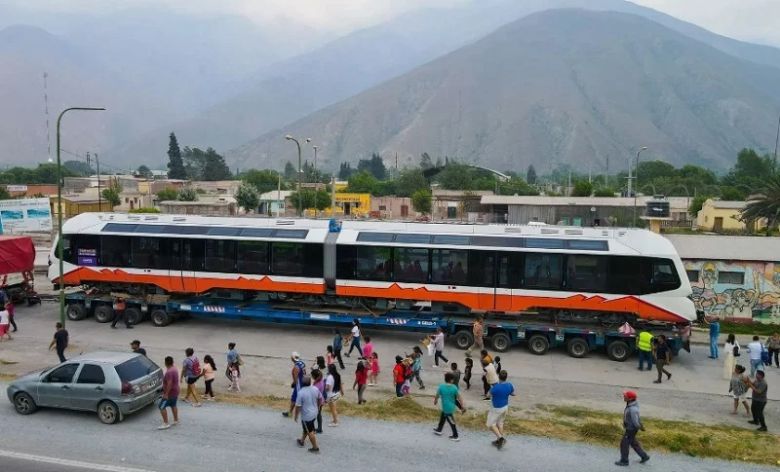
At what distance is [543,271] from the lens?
19.5 m

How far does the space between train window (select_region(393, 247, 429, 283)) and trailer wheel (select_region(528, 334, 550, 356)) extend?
12.8ft

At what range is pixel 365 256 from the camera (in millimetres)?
20828

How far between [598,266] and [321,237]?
9.16 metres

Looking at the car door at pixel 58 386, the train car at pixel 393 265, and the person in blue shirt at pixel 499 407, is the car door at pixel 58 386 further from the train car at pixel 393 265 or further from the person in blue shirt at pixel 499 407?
the train car at pixel 393 265

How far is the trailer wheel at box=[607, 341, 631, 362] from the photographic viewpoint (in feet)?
62.1

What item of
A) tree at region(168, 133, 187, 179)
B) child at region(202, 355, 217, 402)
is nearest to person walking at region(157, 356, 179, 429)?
child at region(202, 355, 217, 402)

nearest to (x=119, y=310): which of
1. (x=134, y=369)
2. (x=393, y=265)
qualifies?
(x=134, y=369)

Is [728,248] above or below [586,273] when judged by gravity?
above

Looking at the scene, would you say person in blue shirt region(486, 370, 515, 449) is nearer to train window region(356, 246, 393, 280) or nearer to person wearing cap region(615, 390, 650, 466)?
person wearing cap region(615, 390, 650, 466)

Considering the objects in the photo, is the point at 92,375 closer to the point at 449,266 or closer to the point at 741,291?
the point at 449,266

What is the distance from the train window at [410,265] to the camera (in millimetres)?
20359

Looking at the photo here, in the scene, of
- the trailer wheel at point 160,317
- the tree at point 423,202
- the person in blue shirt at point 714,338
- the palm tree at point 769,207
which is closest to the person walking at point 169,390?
the trailer wheel at point 160,317

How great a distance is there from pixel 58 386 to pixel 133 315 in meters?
9.64

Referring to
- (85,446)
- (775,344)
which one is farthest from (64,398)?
(775,344)
